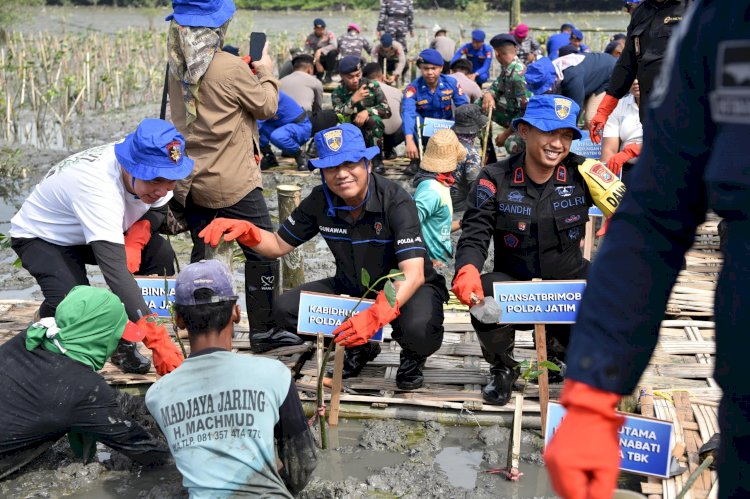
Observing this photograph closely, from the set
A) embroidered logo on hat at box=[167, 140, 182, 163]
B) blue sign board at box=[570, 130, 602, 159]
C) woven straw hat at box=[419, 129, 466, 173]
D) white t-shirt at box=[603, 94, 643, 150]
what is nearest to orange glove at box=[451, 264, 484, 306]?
embroidered logo on hat at box=[167, 140, 182, 163]

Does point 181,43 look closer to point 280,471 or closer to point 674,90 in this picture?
point 280,471

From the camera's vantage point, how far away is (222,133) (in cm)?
486

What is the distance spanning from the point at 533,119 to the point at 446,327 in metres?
1.50

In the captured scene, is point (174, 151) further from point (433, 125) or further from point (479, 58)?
point (479, 58)

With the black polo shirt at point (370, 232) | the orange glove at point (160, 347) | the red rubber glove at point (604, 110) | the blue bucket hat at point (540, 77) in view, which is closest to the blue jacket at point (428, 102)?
the blue bucket hat at point (540, 77)

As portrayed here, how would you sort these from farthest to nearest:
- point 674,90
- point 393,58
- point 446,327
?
point 393,58
point 446,327
point 674,90

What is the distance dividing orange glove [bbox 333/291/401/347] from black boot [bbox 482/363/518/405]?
2.24ft

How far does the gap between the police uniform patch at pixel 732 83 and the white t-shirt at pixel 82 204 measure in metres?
3.21

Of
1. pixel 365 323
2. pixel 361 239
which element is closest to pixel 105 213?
pixel 361 239

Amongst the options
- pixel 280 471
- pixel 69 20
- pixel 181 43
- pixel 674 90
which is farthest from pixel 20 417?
pixel 69 20

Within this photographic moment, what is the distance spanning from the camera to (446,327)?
17.0ft

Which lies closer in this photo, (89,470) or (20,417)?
(20,417)

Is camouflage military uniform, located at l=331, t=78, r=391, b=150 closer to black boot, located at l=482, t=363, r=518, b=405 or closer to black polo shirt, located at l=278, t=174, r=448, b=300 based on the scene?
black polo shirt, located at l=278, t=174, r=448, b=300

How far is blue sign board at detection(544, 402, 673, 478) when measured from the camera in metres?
3.32
